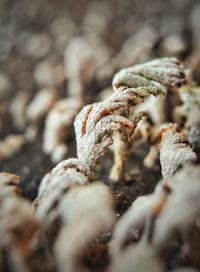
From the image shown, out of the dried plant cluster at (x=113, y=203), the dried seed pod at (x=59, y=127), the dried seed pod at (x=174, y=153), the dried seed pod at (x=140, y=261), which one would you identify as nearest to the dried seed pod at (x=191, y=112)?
the dried plant cluster at (x=113, y=203)

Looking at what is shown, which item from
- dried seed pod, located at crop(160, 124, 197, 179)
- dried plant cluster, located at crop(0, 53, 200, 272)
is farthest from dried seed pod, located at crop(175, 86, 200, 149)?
dried seed pod, located at crop(160, 124, 197, 179)

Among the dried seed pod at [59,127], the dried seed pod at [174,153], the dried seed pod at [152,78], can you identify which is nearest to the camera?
the dried seed pod at [174,153]

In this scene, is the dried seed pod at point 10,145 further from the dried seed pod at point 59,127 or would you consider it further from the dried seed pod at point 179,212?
the dried seed pod at point 179,212

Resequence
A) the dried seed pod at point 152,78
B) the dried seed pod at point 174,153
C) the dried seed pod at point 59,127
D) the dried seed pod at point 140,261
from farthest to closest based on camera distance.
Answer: the dried seed pod at point 59,127 < the dried seed pod at point 152,78 < the dried seed pod at point 174,153 < the dried seed pod at point 140,261

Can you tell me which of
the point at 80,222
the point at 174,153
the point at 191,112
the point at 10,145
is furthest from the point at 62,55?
the point at 80,222

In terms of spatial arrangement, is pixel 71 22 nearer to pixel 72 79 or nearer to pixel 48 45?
pixel 48 45

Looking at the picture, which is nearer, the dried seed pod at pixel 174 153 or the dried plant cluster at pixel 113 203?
the dried plant cluster at pixel 113 203

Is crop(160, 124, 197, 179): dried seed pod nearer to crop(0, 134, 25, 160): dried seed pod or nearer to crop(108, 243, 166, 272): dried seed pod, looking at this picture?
crop(108, 243, 166, 272): dried seed pod
